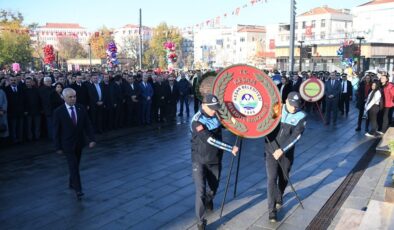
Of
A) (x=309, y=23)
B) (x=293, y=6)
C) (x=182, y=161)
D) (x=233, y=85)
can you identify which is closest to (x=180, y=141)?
(x=182, y=161)

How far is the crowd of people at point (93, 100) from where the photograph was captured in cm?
950

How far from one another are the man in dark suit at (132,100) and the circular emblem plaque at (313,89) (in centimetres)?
577

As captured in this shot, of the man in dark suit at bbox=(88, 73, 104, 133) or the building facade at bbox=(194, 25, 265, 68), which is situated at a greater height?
the building facade at bbox=(194, 25, 265, 68)

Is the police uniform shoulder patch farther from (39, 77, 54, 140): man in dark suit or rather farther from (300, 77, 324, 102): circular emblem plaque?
(300, 77, 324, 102): circular emblem plaque

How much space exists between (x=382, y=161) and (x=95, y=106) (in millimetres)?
7604

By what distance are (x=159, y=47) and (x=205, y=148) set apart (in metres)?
76.8

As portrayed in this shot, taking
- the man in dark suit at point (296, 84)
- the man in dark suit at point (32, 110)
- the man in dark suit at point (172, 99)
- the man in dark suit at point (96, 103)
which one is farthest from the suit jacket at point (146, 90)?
the man in dark suit at point (296, 84)

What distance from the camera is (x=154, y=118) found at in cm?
1333

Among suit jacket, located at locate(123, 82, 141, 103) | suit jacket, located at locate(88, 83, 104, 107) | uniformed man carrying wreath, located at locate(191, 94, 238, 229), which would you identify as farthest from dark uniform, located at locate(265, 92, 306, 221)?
suit jacket, located at locate(123, 82, 141, 103)

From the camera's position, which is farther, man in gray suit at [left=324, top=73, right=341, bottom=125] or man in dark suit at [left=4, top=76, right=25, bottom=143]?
man in gray suit at [left=324, top=73, right=341, bottom=125]

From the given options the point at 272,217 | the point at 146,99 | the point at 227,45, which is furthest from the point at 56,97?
the point at 227,45

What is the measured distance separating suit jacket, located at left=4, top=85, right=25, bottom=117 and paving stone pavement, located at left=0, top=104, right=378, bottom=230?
90 centimetres

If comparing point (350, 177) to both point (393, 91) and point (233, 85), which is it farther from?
point (393, 91)

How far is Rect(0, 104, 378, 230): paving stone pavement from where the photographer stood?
16.7ft
